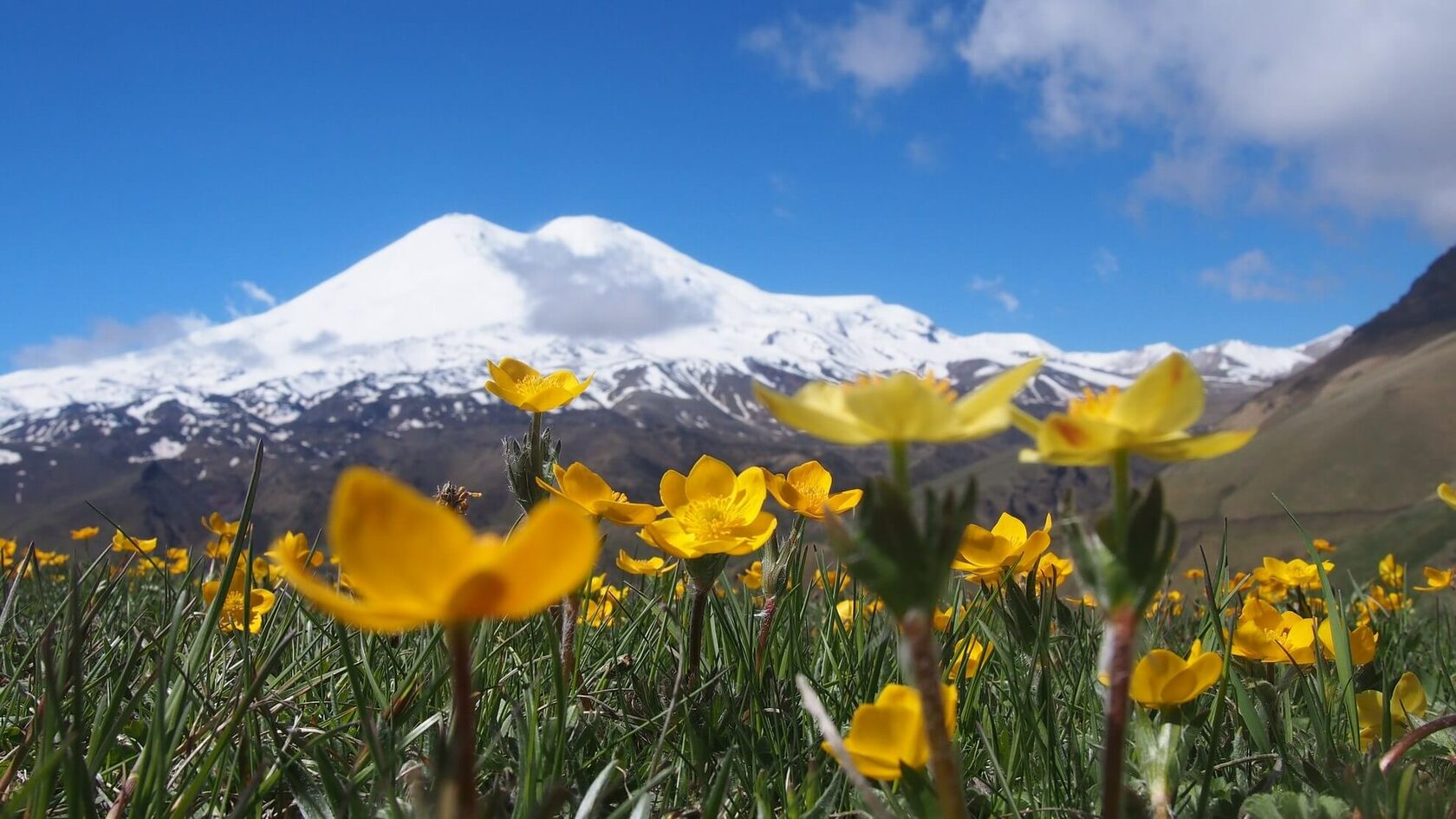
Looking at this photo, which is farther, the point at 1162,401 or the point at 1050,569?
the point at 1050,569

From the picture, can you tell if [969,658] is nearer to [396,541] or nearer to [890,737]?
[890,737]

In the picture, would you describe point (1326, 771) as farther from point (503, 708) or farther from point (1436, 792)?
point (503, 708)

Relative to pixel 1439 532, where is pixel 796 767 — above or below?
above

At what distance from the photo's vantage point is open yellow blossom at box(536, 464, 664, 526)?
8.50 feet

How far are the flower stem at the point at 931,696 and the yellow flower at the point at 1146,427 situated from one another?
286 mm

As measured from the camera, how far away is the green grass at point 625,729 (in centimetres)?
186

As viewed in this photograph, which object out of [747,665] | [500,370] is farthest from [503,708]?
[500,370]

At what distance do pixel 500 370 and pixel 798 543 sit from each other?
1.30 metres

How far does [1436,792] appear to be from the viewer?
76.5 inches


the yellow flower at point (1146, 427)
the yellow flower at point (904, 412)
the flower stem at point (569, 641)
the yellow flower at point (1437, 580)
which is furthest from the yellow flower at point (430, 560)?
the yellow flower at point (1437, 580)

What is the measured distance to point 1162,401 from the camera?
1352mm

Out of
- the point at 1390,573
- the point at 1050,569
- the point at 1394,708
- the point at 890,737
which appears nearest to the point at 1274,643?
the point at 1394,708

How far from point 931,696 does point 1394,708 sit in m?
2.23

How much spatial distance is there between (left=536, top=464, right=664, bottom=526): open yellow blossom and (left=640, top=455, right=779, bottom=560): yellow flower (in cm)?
4
